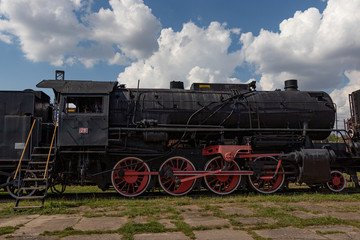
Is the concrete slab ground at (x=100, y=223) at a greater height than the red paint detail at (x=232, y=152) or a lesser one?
lesser

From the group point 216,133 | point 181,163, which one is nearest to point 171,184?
point 181,163

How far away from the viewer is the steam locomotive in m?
9.18

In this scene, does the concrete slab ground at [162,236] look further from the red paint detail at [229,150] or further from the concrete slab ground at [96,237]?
the red paint detail at [229,150]

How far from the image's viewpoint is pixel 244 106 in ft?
34.7

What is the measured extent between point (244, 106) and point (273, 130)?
142 cm

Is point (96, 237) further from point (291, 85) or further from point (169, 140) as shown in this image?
point (291, 85)

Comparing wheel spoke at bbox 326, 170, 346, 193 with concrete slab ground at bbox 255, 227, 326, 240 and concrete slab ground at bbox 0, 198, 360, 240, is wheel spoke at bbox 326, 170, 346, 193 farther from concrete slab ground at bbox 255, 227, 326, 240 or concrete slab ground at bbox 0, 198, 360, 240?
concrete slab ground at bbox 255, 227, 326, 240

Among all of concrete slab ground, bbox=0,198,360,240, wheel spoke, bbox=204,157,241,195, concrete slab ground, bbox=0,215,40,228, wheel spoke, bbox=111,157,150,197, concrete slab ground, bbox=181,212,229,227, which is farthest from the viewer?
wheel spoke, bbox=204,157,241,195

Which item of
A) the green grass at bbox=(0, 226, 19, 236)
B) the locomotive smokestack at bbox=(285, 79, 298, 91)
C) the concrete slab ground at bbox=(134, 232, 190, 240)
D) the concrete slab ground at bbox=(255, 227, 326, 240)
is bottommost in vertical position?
the concrete slab ground at bbox=(255, 227, 326, 240)

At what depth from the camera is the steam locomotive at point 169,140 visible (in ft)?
30.1

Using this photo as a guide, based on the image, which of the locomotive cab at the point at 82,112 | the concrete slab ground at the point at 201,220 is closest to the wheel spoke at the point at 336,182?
the concrete slab ground at the point at 201,220

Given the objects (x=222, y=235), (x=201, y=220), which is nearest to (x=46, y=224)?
(x=201, y=220)

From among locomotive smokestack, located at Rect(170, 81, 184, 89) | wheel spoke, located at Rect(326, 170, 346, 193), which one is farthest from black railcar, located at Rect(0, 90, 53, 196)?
wheel spoke, located at Rect(326, 170, 346, 193)

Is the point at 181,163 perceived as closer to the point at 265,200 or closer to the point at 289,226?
the point at 265,200
